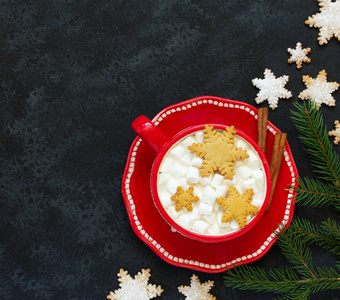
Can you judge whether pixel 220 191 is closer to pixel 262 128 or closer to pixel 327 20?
pixel 262 128

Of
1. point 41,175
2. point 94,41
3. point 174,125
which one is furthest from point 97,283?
point 94,41

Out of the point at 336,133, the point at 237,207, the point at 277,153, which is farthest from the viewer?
the point at 336,133

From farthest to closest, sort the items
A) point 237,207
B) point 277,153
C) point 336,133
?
point 336,133
point 277,153
point 237,207

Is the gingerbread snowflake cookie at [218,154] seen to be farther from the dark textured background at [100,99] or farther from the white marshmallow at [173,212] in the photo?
the dark textured background at [100,99]

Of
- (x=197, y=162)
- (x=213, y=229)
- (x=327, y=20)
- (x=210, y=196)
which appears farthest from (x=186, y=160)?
(x=327, y=20)

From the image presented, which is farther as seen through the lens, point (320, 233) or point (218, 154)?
point (320, 233)

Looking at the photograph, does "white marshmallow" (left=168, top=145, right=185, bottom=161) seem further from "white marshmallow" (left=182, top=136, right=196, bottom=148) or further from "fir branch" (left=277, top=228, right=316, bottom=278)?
"fir branch" (left=277, top=228, right=316, bottom=278)

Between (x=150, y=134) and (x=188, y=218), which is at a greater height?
(x=150, y=134)
